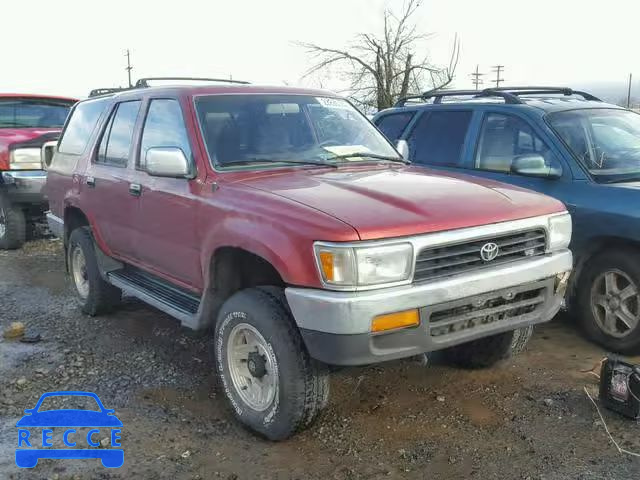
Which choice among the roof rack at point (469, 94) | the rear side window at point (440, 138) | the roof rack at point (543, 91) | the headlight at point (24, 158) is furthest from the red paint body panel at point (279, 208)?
the headlight at point (24, 158)

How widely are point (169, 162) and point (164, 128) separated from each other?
65 cm

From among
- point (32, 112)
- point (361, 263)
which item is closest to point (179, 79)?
point (361, 263)

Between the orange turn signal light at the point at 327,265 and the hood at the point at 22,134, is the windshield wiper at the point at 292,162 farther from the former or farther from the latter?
the hood at the point at 22,134

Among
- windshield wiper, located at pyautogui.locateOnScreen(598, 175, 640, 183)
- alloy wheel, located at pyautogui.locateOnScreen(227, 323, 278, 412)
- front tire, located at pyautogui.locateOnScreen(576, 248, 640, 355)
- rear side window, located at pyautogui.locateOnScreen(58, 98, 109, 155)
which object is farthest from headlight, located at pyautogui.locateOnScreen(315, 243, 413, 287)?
rear side window, located at pyautogui.locateOnScreen(58, 98, 109, 155)

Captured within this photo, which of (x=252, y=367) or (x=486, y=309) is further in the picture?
(x=252, y=367)

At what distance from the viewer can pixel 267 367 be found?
3.48 m

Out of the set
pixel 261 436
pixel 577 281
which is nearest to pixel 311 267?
pixel 261 436

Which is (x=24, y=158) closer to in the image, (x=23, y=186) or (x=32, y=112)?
(x=23, y=186)

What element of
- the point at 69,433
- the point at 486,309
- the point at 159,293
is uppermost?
the point at 486,309

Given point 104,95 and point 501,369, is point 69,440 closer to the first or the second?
point 501,369

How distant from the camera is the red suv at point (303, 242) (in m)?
3.04

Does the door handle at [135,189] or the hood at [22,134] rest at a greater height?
the hood at [22,134]

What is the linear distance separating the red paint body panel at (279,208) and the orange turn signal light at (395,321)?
1.11 feet

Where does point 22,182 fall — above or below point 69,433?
above
